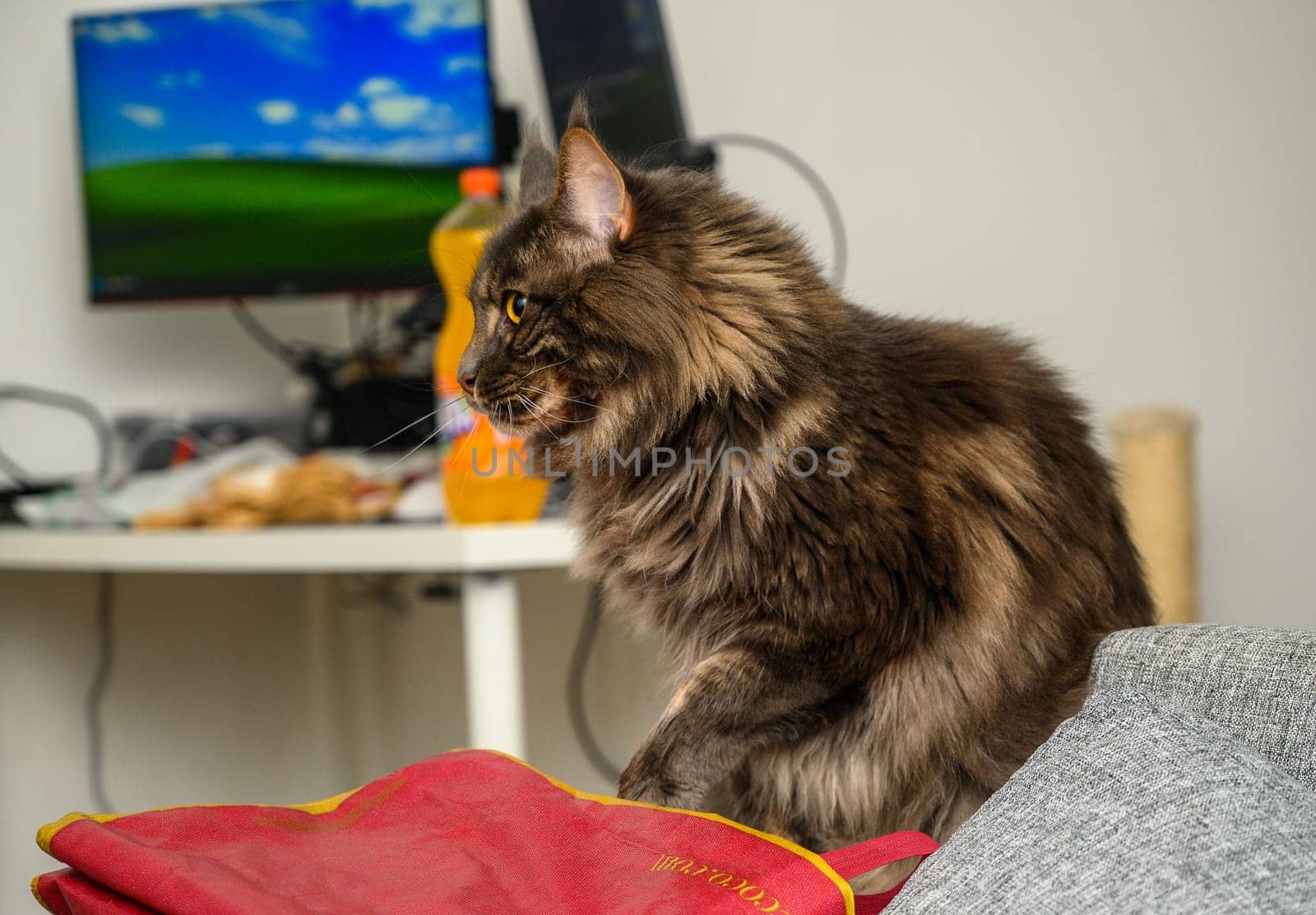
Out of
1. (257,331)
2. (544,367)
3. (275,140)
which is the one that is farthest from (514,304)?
(257,331)

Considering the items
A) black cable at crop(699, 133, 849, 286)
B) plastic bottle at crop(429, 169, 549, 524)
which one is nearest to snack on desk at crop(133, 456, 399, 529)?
plastic bottle at crop(429, 169, 549, 524)

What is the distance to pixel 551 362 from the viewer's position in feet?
2.96

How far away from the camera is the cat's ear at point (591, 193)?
86 centimetres

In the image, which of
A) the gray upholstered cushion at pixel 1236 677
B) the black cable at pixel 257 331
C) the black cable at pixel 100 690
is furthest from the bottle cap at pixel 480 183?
the black cable at pixel 100 690

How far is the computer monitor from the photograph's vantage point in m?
1.60

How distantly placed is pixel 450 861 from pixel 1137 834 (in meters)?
0.44

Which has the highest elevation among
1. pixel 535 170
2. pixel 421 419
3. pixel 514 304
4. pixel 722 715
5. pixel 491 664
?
pixel 535 170

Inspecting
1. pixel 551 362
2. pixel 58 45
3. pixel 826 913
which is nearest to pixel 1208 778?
pixel 826 913

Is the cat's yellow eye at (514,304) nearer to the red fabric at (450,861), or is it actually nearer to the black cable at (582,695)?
the red fabric at (450,861)

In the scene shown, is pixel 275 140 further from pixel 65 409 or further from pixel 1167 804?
pixel 1167 804

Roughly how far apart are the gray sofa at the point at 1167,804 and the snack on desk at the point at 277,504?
1.07 meters

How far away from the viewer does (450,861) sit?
0.72m

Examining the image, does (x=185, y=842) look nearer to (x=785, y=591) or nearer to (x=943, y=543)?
(x=785, y=591)

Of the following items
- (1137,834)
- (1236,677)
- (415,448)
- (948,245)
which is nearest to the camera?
(1137,834)
